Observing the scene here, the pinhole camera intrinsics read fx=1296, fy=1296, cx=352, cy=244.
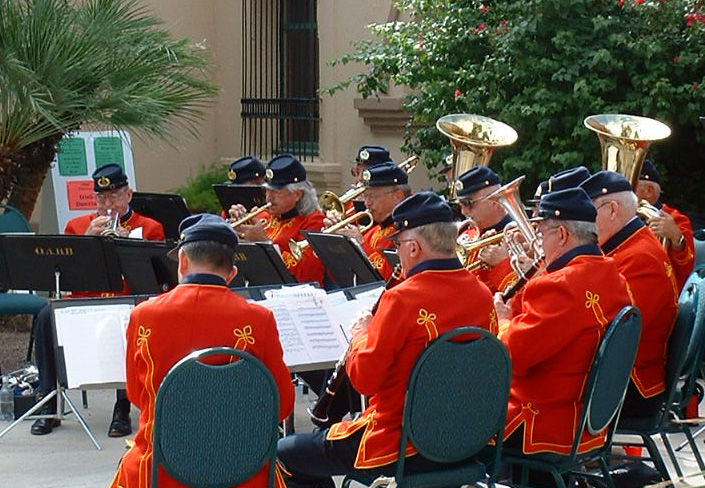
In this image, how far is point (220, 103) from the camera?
44.8ft

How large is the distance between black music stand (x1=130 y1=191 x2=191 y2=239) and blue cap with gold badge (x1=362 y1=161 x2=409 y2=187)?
5.88 ft

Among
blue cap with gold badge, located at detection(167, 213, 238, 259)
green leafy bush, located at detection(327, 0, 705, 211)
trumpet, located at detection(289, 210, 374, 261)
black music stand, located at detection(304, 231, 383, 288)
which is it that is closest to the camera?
blue cap with gold badge, located at detection(167, 213, 238, 259)

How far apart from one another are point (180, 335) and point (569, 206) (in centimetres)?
151

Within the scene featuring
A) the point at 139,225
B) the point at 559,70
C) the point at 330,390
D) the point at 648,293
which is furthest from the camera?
the point at 559,70

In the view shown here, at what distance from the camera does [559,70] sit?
8945mm

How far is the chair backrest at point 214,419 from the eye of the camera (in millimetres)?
3879

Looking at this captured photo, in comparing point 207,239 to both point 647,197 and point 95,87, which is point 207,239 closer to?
point 647,197

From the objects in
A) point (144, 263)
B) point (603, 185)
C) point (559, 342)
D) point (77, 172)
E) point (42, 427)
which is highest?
point (603, 185)

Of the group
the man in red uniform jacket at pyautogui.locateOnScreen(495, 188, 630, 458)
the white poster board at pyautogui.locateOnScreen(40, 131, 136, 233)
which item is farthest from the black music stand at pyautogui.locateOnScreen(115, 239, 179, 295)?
the white poster board at pyautogui.locateOnScreen(40, 131, 136, 233)

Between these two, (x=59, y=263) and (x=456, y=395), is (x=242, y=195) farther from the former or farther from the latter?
(x=456, y=395)

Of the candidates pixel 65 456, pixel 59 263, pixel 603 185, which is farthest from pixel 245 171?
pixel 603 185

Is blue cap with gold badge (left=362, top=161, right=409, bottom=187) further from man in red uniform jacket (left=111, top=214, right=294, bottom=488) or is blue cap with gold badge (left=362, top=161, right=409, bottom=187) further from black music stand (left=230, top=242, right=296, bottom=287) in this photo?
man in red uniform jacket (left=111, top=214, right=294, bottom=488)

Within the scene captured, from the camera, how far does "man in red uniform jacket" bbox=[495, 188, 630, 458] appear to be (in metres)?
4.55

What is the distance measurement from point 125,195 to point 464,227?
7.95ft
